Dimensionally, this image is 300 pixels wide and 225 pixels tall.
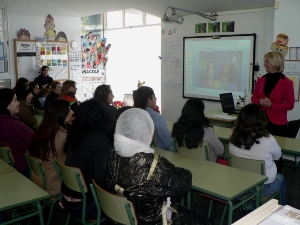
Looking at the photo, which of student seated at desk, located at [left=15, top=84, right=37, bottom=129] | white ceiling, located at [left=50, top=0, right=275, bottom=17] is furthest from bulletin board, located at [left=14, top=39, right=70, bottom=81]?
student seated at desk, located at [left=15, top=84, right=37, bottom=129]

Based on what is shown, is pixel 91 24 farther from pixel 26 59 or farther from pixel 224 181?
pixel 224 181

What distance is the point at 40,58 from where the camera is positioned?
7.35 metres

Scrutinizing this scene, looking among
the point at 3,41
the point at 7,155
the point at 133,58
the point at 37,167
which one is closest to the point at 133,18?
the point at 133,58

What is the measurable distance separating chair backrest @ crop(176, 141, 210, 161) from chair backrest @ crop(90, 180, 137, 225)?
3.71 ft

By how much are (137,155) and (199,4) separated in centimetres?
459

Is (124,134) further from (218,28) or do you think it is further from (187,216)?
(218,28)

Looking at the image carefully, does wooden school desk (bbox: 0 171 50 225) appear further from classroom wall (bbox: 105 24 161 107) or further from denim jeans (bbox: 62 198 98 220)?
classroom wall (bbox: 105 24 161 107)

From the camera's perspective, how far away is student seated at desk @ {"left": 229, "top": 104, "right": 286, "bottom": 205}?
2598 mm

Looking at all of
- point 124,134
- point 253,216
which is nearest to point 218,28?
point 124,134

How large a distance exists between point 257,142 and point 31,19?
6198 mm

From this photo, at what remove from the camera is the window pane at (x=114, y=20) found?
8805mm

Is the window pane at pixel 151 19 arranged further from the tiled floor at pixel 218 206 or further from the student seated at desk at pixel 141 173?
the student seated at desk at pixel 141 173

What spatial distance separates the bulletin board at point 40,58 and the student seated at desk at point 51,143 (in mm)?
4752

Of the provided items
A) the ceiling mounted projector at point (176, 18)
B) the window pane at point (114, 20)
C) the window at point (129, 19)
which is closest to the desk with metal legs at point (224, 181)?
the ceiling mounted projector at point (176, 18)
